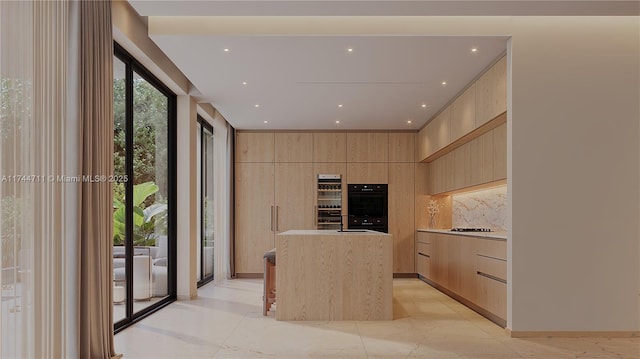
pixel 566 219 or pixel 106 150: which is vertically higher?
pixel 106 150

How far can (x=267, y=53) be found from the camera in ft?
17.4

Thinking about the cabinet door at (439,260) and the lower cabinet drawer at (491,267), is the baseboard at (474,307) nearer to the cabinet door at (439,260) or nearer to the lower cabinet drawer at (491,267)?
the cabinet door at (439,260)

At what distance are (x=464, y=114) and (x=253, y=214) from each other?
4422 mm

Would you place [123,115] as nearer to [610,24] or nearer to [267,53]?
[267,53]

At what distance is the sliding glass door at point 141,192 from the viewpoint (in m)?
5.24

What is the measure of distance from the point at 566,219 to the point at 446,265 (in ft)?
9.15

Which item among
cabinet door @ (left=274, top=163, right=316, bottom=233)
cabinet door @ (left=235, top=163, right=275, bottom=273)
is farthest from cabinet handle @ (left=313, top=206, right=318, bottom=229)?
cabinet door @ (left=235, top=163, right=275, bottom=273)

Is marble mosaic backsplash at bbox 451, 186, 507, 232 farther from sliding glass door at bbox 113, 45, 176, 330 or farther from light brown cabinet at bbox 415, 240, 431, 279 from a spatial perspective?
sliding glass door at bbox 113, 45, 176, 330

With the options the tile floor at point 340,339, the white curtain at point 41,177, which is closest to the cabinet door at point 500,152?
the tile floor at point 340,339

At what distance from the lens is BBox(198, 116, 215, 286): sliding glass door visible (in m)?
8.50

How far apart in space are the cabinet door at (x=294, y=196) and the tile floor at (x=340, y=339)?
3.29 metres

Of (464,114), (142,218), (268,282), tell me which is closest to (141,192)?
(142,218)

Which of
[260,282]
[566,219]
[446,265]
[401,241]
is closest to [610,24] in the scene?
[566,219]

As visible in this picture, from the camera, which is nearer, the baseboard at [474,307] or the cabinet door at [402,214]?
the baseboard at [474,307]
